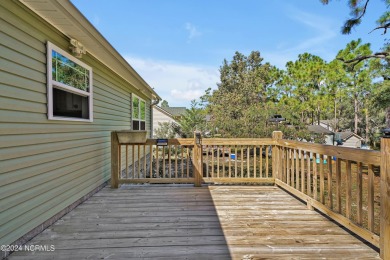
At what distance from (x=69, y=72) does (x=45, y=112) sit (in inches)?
34.1

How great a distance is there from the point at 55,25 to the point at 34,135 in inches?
54.0

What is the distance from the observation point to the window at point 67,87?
2875mm

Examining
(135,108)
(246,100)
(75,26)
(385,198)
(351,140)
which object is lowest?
(351,140)

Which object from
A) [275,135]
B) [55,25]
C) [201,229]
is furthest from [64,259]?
[275,135]

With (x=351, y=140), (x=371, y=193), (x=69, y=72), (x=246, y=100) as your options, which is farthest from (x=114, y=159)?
(x=351, y=140)

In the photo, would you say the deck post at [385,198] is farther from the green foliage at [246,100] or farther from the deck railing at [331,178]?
the green foliage at [246,100]

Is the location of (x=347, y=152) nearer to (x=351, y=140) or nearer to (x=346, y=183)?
(x=346, y=183)

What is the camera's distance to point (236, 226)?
2654 millimetres

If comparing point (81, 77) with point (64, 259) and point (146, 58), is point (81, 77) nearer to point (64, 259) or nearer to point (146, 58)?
point (64, 259)

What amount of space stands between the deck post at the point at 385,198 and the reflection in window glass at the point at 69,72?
11.7 ft

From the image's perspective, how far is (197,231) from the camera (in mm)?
2514

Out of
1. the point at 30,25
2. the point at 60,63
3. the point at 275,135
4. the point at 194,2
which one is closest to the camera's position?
the point at 30,25

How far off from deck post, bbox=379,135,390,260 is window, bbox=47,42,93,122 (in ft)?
11.1

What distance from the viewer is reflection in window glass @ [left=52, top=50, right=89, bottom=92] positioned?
3.04 metres
